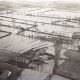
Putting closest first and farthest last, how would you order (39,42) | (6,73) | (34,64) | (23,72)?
(6,73) → (23,72) → (34,64) → (39,42)

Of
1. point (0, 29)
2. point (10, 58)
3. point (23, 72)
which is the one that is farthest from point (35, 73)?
point (0, 29)

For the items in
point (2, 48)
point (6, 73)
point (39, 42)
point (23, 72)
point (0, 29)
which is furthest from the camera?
point (0, 29)

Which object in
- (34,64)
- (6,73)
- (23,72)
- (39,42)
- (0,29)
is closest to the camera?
(6,73)

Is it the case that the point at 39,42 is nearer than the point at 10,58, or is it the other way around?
the point at 10,58

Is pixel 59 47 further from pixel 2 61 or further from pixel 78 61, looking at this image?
pixel 2 61

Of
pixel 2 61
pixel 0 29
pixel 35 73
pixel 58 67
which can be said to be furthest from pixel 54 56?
pixel 0 29

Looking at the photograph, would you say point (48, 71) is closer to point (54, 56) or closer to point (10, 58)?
point (54, 56)

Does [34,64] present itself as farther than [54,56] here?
No

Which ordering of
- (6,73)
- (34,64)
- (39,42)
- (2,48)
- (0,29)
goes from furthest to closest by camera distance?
1. (0,29)
2. (39,42)
3. (2,48)
4. (34,64)
5. (6,73)
